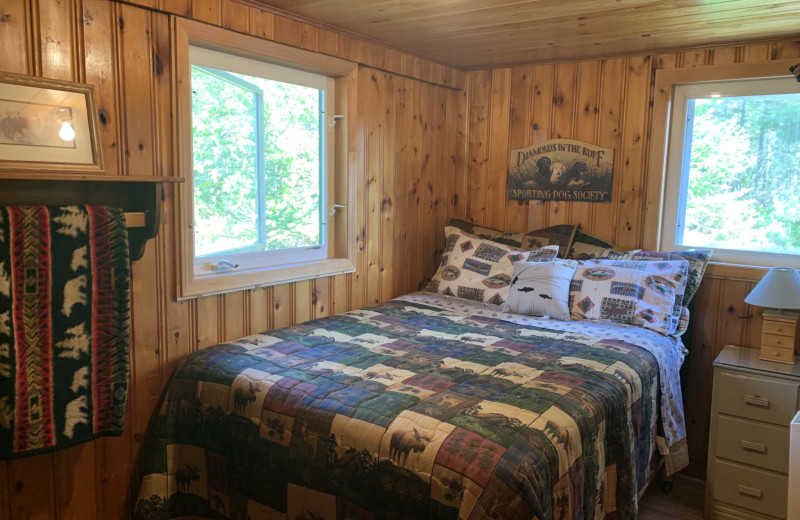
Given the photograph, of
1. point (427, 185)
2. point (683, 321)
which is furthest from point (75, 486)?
point (683, 321)

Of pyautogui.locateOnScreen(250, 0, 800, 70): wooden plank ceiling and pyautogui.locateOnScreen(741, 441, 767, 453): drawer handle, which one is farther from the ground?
pyautogui.locateOnScreen(250, 0, 800, 70): wooden plank ceiling

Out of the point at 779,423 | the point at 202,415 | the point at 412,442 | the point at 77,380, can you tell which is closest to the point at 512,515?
the point at 412,442

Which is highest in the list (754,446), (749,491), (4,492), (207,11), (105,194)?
(207,11)

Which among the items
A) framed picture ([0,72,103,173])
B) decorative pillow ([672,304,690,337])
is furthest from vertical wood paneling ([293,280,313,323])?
decorative pillow ([672,304,690,337])

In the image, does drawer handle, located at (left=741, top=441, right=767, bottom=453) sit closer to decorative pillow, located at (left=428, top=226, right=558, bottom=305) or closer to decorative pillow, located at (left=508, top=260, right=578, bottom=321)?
decorative pillow, located at (left=508, top=260, right=578, bottom=321)

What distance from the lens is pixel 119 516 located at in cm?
210

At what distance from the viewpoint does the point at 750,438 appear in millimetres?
2496

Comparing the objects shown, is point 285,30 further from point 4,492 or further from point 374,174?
point 4,492

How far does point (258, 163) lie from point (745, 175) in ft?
7.85

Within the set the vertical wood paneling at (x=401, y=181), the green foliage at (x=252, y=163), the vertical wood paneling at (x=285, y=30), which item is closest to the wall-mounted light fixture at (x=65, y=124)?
the green foliage at (x=252, y=163)

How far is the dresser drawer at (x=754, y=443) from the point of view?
7.99 ft

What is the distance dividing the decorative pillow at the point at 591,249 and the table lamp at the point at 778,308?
0.63 meters

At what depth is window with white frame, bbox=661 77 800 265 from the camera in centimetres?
283

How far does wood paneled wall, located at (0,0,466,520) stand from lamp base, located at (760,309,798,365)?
75.1 inches
